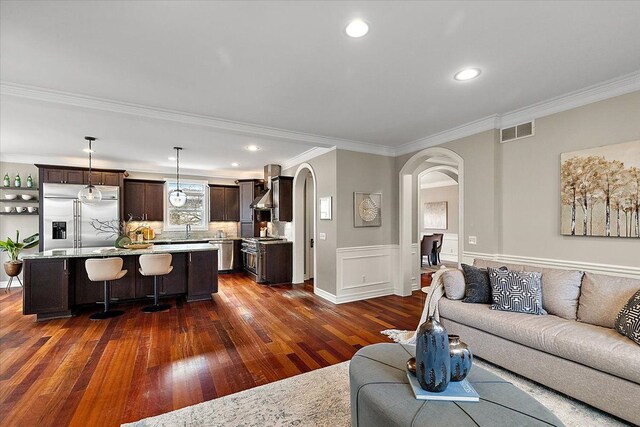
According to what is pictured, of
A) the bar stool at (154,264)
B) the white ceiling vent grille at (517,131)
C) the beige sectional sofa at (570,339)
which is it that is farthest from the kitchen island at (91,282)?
the white ceiling vent grille at (517,131)

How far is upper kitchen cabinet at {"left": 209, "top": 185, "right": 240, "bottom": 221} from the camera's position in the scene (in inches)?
320

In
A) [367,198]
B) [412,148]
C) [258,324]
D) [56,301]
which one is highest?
[412,148]

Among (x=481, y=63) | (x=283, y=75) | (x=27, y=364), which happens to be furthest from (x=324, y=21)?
(x=27, y=364)

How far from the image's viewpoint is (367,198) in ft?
17.5

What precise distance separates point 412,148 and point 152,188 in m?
6.26

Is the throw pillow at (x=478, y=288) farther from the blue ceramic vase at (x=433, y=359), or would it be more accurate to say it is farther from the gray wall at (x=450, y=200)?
the gray wall at (x=450, y=200)

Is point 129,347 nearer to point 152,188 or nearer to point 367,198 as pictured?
point 367,198

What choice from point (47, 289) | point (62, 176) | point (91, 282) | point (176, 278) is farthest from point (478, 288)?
point (62, 176)

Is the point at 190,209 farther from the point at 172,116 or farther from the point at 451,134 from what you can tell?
the point at 451,134

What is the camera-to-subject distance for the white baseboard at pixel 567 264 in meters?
2.85

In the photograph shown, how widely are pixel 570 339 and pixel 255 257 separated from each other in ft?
19.0

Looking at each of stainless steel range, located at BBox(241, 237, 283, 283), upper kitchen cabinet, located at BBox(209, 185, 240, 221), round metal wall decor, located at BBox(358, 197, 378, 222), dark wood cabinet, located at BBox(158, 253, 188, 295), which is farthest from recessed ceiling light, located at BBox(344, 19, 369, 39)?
upper kitchen cabinet, located at BBox(209, 185, 240, 221)

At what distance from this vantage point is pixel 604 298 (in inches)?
99.7

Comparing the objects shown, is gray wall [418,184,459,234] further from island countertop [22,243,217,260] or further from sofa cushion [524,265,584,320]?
island countertop [22,243,217,260]
